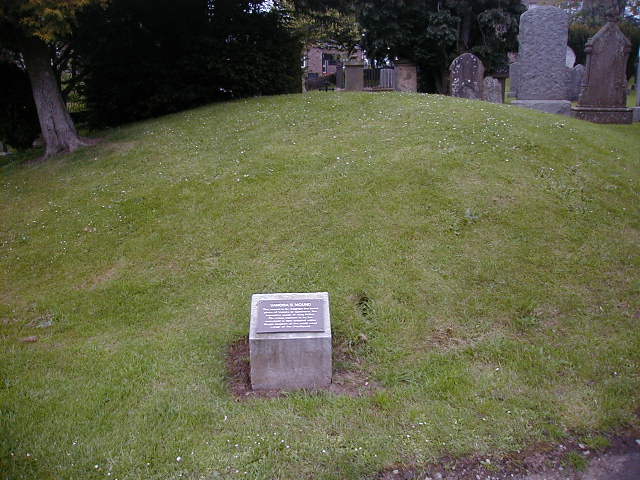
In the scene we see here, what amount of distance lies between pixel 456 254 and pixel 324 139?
14.7 ft

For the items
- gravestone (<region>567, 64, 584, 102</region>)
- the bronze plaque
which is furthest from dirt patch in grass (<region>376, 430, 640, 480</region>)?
gravestone (<region>567, 64, 584, 102</region>)

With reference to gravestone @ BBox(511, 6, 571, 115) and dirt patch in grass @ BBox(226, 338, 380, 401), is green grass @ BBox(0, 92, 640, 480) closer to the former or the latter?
dirt patch in grass @ BBox(226, 338, 380, 401)

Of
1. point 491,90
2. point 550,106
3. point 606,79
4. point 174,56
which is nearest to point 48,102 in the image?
point 174,56

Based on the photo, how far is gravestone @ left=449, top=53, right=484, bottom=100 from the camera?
16359 millimetres

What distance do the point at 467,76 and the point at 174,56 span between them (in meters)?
8.47

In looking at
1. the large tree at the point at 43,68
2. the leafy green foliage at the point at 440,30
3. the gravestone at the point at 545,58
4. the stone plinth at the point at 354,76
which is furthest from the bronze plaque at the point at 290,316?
the leafy green foliage at the point at 440,30

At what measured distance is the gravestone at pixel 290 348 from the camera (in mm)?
4836

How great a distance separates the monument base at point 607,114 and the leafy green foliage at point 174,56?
898 cm

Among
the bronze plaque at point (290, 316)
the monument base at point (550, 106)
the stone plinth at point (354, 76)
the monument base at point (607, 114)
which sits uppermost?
the stone plinth at point (354, 76)

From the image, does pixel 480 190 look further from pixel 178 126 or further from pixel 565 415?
pixel 178 126

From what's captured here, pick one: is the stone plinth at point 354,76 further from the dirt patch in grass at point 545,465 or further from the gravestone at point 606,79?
the dirt patch in grass at point 545,465

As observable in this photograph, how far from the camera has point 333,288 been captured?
639cm

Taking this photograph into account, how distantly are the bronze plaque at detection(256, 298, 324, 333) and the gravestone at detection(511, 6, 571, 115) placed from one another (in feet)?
42.7

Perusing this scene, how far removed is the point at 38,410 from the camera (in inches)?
185
